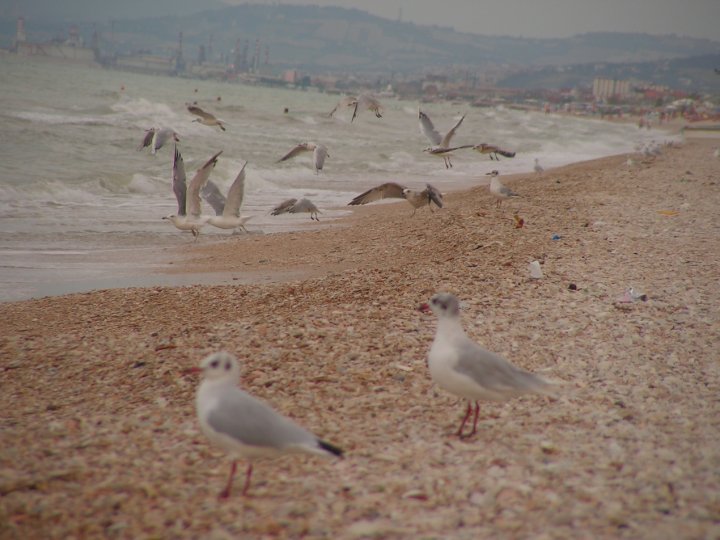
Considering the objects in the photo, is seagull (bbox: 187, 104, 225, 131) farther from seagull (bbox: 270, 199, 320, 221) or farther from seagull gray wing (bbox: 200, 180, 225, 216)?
seagull (bbox: 270, 199, 320, 221)

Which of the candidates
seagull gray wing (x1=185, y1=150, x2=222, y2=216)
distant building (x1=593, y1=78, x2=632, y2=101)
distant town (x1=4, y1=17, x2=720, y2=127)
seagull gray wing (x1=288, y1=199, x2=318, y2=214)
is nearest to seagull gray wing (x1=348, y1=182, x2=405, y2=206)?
seagull gray wing (x1=185, y1=150, x2=222, y2=216)

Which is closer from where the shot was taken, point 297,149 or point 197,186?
point 197,186

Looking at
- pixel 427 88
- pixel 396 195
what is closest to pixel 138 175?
pixel 396 195

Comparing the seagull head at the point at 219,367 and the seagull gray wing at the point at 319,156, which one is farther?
the seagull gray wing at the point at 319,156

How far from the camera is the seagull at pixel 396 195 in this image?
934 cm

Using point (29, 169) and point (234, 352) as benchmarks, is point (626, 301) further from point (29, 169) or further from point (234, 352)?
point (29, 169)

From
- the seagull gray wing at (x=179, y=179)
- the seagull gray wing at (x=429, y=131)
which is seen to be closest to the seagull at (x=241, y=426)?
the seagull gray wing at (x=179, y=179)

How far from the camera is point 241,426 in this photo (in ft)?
9.77

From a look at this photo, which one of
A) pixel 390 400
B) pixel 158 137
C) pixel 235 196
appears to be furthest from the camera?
pixel 158 137

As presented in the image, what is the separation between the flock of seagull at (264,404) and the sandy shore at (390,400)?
0.24 m

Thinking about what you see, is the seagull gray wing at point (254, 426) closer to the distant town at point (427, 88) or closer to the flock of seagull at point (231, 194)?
the flock of seagull at point (231, 194)

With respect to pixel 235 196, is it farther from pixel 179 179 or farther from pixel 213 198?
pixel 213 198

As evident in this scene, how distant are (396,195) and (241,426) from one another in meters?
7.19

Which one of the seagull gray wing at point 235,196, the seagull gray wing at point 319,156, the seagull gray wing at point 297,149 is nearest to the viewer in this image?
the seagull gray wing at point 235,196
